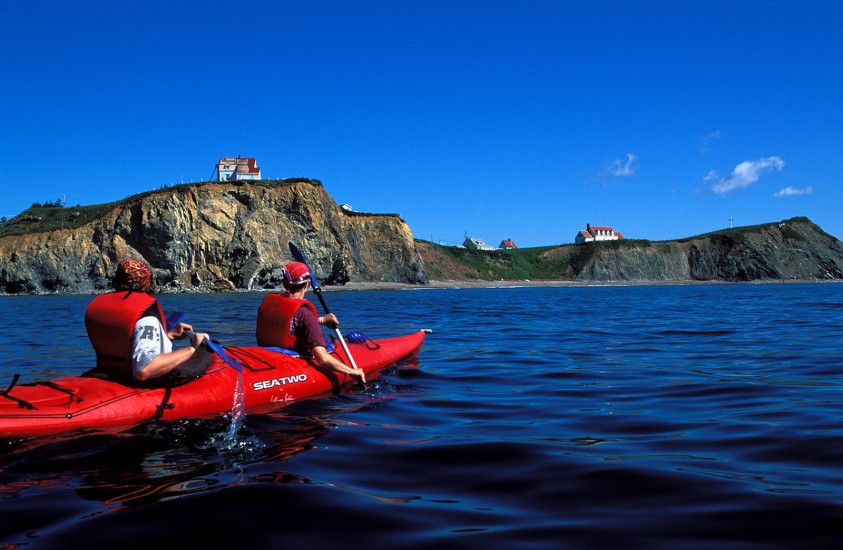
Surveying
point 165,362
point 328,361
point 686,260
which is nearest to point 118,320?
point 165,362

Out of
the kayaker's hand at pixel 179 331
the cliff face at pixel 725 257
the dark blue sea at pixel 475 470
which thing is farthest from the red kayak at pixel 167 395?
the cliff face at pixel 725 257

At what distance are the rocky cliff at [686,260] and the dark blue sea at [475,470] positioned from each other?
90.6 meters

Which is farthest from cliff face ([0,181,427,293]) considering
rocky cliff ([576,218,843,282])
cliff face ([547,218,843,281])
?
rocky cliff ([576,218,843,282])

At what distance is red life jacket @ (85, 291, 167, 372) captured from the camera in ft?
18.9

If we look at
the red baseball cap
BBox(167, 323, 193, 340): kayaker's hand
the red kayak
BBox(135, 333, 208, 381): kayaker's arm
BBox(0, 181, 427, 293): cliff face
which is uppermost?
BBox(0, 181, 427, 293): cliff face

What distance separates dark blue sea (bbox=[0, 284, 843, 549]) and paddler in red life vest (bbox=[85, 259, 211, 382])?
0.63 metres

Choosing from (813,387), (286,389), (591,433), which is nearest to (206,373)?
(286,389)

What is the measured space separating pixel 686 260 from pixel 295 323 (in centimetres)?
10954

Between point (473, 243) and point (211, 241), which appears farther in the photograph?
point (473, 243)

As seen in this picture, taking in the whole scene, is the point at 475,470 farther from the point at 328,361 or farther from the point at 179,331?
the point at 179,331

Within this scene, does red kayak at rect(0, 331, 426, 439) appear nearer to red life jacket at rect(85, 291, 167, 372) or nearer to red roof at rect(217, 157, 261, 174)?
red life jacket at rect(85, 291, 167, 372)

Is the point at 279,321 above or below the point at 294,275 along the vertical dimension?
below

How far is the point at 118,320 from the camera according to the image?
575cm

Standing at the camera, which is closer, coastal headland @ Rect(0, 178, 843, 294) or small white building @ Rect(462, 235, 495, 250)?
coastal headland @ Rect(0, 178, 843, 294)
